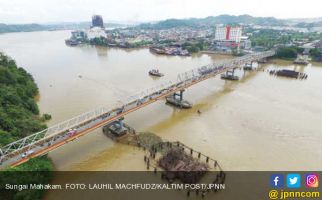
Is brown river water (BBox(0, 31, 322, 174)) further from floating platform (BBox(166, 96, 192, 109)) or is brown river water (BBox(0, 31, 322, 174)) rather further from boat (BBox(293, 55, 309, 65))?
boat (BBox(293, 55, 309, 65))

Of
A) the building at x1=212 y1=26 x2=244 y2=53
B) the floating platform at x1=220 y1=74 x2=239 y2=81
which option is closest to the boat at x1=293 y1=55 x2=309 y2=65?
the building at x1=212 y1=26 x2=244 y2=53

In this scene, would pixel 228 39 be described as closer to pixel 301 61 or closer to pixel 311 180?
pixel 301 61

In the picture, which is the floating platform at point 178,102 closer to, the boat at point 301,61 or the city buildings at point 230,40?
the boat at point 301,61

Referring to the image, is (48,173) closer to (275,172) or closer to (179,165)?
(179,165)

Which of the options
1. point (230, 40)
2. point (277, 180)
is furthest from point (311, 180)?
point (230, 40)

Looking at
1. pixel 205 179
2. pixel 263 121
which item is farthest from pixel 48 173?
pixel 263 121

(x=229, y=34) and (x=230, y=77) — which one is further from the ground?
(x=229, y=34)
